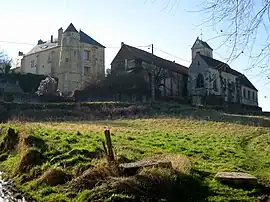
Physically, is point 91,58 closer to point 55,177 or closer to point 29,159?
point 29,159

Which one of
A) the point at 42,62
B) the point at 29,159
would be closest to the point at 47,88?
the point at 42,62

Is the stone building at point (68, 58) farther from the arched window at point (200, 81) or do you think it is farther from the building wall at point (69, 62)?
the arched window at point (200, 81)

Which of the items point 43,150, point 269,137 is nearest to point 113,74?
point 269,137

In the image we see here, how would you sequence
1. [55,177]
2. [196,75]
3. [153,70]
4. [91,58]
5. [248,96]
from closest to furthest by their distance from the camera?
[55,177]
[153,70]
[196,75]
[91,58]
[248,96]

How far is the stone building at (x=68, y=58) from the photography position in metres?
61.0

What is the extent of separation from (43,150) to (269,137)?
11.9 metres

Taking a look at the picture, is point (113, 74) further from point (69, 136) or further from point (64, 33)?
point (69, 136)

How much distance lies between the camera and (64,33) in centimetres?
6159

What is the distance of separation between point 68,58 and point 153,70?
14.4 metres

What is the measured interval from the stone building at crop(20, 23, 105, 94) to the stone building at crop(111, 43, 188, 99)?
371 centimetres

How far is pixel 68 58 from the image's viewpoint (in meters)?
61.2

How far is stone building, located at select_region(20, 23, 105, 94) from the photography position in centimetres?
6100

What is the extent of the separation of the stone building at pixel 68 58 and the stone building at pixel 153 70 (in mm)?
3708

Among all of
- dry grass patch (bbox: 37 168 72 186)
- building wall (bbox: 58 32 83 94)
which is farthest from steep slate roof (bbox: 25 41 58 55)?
dry grass patch (bbox: 37 168 72 186)
